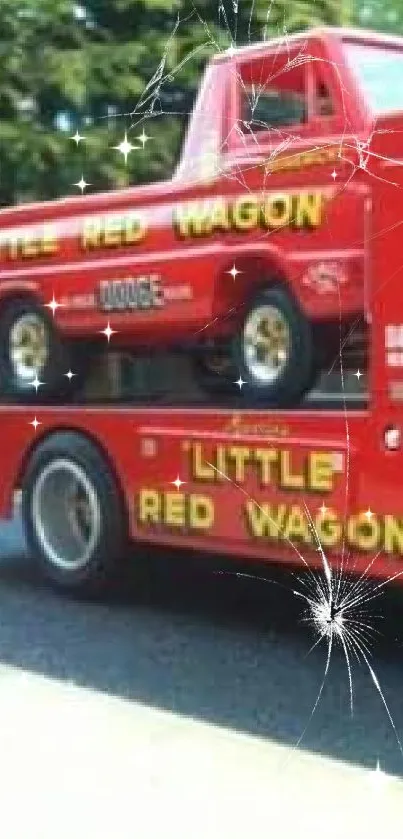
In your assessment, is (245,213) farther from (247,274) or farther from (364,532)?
(364,532)

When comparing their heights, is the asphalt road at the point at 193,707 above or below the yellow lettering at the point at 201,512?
below

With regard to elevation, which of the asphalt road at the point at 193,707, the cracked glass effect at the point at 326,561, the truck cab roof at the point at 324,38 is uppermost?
the truck cab roof at the point at 324,38

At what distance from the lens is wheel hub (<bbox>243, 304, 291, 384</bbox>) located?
20.6 feet

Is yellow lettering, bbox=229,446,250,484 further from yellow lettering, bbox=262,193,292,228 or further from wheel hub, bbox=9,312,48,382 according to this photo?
wheel hub, bbox=9,312,48,382

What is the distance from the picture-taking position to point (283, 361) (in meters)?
6.37

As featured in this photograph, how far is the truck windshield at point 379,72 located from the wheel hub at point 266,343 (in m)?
0.99

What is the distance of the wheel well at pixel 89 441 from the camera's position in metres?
7.86

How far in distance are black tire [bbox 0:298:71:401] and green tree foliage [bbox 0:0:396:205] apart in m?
0.63

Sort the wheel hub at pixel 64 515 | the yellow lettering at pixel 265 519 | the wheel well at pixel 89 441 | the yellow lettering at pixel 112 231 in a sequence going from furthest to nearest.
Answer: the wheel hub at pixel 64 515
the wheel well at pixel 89 441
the yellow lettering at pixel 112 231
the yellow lettering at pixel 265 519

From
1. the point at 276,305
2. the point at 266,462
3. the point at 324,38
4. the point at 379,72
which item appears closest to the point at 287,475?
the point at 266,462

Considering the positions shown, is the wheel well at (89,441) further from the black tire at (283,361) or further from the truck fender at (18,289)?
the black tire at (283,361)

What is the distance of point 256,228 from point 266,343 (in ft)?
1.68

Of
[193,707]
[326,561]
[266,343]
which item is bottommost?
[193,707]

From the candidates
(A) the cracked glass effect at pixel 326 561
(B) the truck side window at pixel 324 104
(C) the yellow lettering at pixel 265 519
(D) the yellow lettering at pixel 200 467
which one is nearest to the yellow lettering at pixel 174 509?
(D) the yellow lettering at pixel 200 467
